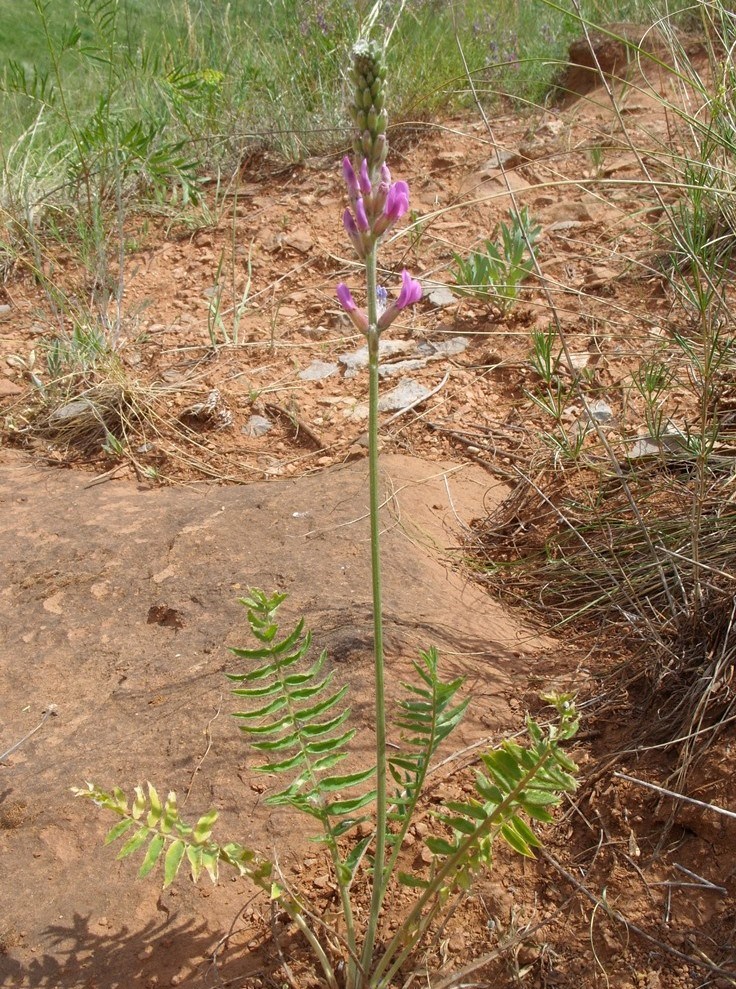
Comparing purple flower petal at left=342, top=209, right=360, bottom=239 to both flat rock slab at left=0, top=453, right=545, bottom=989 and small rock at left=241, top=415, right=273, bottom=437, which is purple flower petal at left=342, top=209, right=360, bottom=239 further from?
small rock at left=241, top=415, right=273, bottom=437

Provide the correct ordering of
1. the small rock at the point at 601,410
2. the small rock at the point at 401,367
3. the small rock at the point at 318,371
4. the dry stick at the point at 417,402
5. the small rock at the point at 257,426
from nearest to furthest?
1. the small rock at the point at 601,410
2. the dry stick at the point at 417,402
3. the small rock at the point at 257,426
4. the small rock at the point at 401,367
5. the small rock at the point at 318,371

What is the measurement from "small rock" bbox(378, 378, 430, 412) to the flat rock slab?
0.40 meters

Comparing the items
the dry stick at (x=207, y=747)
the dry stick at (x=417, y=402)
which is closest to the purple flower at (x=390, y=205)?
the dry stick at (x=207, y=747)

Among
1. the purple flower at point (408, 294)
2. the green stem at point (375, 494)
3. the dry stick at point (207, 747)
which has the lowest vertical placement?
the dry stick at point (207, 747)

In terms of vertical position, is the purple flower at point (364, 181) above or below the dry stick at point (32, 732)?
above

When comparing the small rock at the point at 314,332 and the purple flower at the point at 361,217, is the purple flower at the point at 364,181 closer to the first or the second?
the purple flower at the point at 361,217

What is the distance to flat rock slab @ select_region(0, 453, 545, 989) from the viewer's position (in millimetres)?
1719

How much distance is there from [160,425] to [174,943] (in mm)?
2116

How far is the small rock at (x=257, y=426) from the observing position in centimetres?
343

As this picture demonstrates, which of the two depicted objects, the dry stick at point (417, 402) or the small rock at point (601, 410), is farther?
the dry stick at point (417, 402)

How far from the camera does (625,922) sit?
1.59 meters

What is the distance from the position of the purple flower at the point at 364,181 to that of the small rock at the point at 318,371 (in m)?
2.45

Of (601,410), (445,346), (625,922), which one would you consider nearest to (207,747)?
(625,922)

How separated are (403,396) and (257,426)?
0.56m
